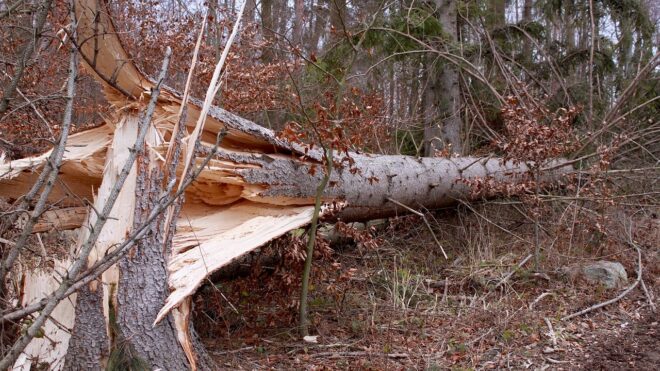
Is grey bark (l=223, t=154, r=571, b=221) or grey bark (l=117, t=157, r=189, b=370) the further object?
grey bark (l=223, t=154, r=571, b=221)

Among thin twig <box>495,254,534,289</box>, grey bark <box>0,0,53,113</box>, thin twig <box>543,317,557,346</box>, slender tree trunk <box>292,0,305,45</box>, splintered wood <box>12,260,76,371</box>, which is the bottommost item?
thin twig <box>543,317,557,346</box>

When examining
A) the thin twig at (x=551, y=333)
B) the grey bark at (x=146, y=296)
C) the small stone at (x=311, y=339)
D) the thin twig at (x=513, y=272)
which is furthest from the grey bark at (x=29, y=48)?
the thin twig at (x=513, y=272)

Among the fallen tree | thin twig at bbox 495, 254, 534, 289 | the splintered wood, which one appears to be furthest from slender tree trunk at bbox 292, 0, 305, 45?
the splintered wood

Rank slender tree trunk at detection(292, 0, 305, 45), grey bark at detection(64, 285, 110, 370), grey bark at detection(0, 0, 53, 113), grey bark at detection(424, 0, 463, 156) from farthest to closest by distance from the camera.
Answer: slender tree trunk at detection(292, 0, 305, 45) < grey bark at detection(424, 0, 463, 156) < grey bark at detection(64, 285, 110, 370) < grey bark at detection(0, 0, 53, 113)

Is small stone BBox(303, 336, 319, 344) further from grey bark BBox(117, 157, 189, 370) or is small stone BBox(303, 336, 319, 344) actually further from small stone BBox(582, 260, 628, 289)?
small stone BBox(582, 260, 628, 289)

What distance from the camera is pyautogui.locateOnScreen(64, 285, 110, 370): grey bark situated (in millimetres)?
3238

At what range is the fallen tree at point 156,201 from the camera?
329cm

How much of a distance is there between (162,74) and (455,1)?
7.94 metres

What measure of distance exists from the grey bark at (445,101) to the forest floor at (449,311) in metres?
2.92

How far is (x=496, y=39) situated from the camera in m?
10.0

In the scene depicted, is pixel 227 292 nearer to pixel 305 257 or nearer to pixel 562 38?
pixel 305 257

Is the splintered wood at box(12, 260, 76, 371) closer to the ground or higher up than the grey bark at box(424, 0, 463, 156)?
closer to the ground

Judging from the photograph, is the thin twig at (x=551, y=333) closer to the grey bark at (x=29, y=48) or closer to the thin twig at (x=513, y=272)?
the thin twig at (x=513, y=272)

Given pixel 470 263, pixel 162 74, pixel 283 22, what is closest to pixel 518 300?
pixel 470 263
